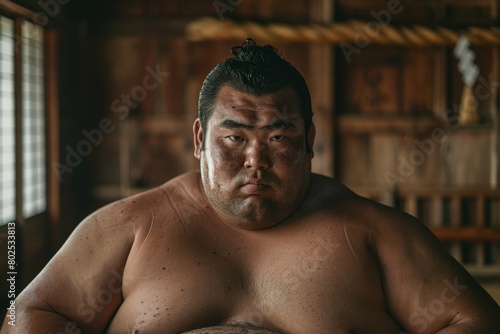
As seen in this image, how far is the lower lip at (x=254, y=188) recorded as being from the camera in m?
1.34

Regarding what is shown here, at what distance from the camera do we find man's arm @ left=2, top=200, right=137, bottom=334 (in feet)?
4.32

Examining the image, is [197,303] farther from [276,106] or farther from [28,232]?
[28,232]

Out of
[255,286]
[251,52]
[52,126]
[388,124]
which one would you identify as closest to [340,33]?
[388,124]

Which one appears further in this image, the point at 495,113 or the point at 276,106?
the point at 495,113

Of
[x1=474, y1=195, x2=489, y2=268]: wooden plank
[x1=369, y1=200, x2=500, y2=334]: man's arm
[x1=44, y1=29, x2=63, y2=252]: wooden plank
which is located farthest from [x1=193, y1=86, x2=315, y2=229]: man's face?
[x1=474, y1=195, x2=489, y2=268]: wooden plank

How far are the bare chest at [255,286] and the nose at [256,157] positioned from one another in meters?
0.21

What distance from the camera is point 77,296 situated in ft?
4.45

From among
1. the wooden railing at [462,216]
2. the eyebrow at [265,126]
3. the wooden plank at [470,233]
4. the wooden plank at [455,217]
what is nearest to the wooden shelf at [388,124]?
the wooden railing at [462,216]

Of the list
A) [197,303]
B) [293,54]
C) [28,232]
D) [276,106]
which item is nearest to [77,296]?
[197,303]

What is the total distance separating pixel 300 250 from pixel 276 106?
333 mm

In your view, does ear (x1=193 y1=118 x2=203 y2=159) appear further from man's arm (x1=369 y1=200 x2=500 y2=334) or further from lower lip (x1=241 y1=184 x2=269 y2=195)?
man's arm (x1=369 y1=200 x2=500 y2=334)

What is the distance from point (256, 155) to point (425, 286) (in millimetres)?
468

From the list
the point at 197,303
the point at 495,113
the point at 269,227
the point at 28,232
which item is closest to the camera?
the point at 197,303

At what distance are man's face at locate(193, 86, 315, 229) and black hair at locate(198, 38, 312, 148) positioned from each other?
2 cm
